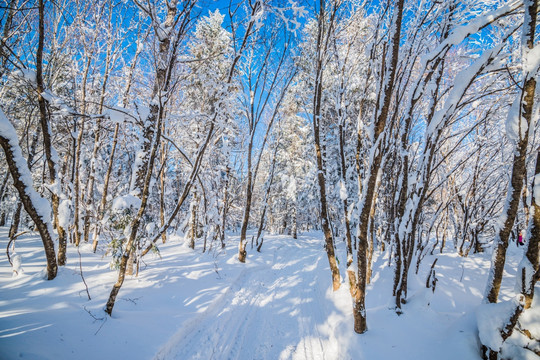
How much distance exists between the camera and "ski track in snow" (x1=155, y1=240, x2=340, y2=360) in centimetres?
342

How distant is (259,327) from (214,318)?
36.9 inches

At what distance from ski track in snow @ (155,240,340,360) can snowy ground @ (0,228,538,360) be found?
0.02 meters

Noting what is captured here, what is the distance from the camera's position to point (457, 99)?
103 inches

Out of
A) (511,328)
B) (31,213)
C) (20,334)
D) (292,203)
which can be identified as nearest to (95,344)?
(20,334)

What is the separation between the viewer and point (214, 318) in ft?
14.4

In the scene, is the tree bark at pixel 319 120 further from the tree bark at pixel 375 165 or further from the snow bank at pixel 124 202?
the snow bank at pixel 124 202

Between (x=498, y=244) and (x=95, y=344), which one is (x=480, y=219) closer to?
(x=498, y=244)

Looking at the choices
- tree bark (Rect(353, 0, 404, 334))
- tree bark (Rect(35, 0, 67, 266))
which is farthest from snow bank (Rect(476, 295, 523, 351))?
tree bark (Rect(35, 0, 67, 266))

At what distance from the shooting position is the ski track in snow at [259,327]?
3416mm

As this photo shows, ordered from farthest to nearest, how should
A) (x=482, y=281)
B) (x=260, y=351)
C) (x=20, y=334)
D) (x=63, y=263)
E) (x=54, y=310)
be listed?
(x=482, y=281) < (x=63, y=263) < (x=260, y=351) < (x=54, y=310) < (x=20, y=334)

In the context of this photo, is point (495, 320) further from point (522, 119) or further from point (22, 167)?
point (22, 167)

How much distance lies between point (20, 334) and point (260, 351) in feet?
10.0

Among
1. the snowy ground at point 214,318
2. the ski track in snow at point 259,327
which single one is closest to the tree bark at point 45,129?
the snowy ground at point 214,318

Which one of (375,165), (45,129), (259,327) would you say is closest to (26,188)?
(45,129)
